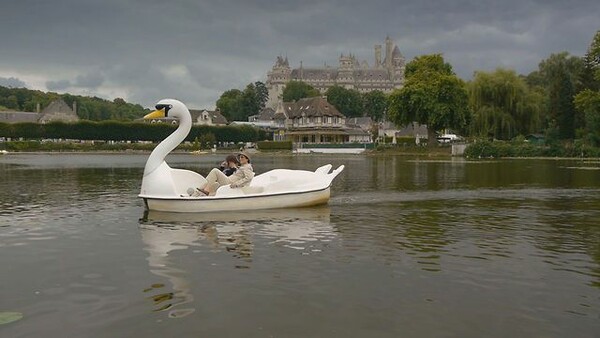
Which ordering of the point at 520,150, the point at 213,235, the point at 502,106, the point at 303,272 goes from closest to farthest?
the point at 303,272, the point at 213,235, the point at 520,150, the point at 502,106

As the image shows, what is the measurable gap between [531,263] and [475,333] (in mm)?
4163

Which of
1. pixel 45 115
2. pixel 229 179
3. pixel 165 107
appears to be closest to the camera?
pixel 229 179

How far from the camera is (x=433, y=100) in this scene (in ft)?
241

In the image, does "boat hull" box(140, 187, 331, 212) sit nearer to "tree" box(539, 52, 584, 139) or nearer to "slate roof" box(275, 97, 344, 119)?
"tree" box(539, 52, 584, 139)

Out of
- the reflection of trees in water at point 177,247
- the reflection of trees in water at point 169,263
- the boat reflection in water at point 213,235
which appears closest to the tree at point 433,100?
the boat reflection in water at point 213,235

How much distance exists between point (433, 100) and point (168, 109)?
59452 millimetres

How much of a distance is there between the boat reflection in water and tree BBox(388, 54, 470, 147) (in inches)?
2287

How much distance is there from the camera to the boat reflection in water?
27.8 ft

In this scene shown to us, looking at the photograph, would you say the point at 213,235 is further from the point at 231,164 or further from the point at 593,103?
the point at 593,103

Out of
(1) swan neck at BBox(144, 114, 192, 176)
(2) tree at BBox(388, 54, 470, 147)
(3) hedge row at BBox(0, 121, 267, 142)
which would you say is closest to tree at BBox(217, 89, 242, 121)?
(3) hedge row at BBox(0, 121, 267, 142)

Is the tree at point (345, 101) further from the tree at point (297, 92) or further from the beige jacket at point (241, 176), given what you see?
the beige jacket at point (241, 176)

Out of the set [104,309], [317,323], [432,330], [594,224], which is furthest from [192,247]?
[594,224]

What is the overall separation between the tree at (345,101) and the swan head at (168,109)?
6140 inches

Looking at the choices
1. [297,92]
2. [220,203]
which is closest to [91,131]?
[220,203]
